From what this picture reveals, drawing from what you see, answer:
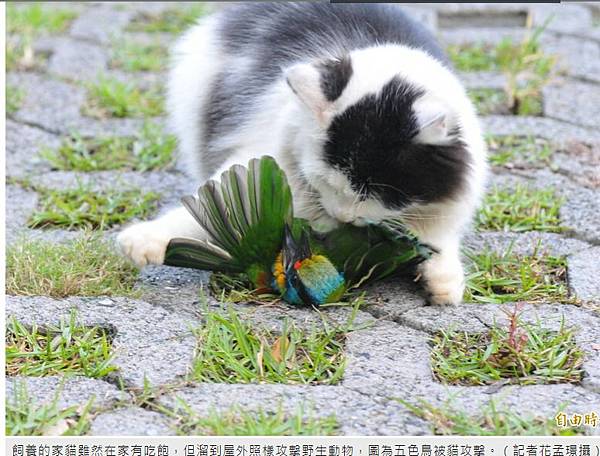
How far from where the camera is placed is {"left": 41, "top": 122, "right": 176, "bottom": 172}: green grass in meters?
3.31

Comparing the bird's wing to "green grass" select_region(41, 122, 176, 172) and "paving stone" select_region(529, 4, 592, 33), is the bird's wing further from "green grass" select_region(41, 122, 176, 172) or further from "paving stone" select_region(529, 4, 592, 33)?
"paving stone" select_region(529, 4, 592, 33)

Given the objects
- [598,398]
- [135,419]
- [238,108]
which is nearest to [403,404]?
[598,398]

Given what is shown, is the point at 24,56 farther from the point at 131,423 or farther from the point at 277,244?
the point at 131,423

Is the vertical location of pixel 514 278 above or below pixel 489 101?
below

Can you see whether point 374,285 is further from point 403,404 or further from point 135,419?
point 135,419

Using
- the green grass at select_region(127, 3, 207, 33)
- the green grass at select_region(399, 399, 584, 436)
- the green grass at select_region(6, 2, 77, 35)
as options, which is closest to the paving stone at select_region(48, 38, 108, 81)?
the green grass at select_region(6, 2, 77, 35)

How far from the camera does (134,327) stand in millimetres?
2291

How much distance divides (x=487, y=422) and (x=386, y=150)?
65 cm

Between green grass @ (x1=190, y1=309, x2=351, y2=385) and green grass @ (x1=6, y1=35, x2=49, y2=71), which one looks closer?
green grass @ (x1=190, y1=309, x2=351, y2=385)

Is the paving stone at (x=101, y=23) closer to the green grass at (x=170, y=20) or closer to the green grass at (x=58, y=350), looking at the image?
the green grass at (x=170, y=20)

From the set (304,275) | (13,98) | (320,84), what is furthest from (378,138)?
(13,98)

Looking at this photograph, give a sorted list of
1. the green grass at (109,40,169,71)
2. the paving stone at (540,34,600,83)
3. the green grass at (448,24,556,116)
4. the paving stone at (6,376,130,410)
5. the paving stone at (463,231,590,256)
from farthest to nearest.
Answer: the green grass at (109,40,169,71), the paving stone at (540,34,600,83), the green grass at (448,24,556,116), the paving stone at (463,231,590,256), the paving stone at (6,376,130,410)

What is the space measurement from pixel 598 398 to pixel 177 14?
11.0 feet

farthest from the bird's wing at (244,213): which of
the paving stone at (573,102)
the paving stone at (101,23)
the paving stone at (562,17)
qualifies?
the paving stone at (562,17)
